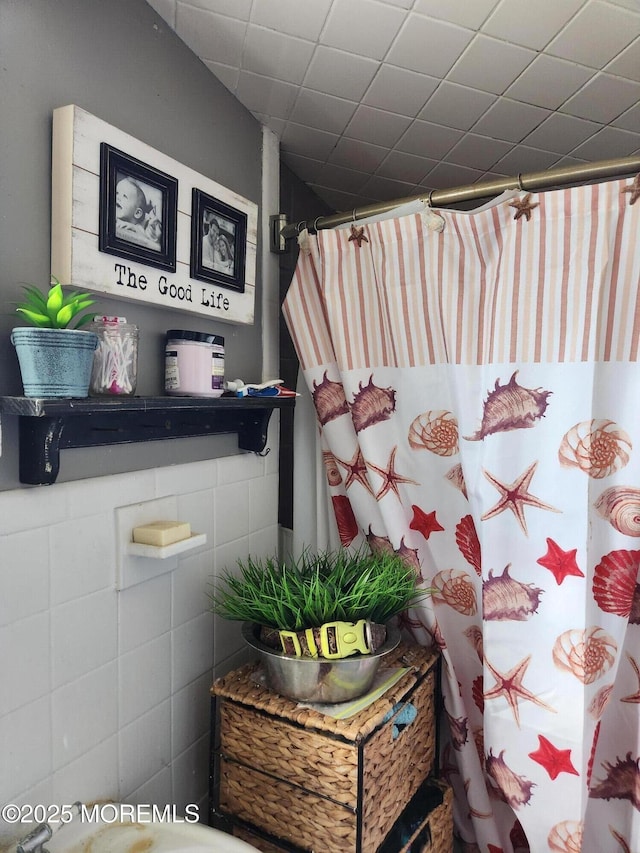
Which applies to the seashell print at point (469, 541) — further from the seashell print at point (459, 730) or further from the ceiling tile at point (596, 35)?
the ceiling tile at point (596, 35)

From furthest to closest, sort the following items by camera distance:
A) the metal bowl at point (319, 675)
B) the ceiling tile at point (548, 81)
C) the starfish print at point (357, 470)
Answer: the starfish print at point (357, 470)
the ceiling tile at point (548, 81)
the metal bowl at point (319, 675)

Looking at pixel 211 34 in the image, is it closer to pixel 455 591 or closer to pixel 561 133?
pixel 561 133

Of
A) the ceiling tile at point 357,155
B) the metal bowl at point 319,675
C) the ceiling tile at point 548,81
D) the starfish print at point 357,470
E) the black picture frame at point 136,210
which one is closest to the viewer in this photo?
the black picture frame at point 136,210

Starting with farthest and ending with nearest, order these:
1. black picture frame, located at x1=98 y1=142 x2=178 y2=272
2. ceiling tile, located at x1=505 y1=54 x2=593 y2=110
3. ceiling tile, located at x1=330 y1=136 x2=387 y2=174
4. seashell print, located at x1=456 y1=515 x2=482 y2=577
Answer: ceiling tile, located at x1=330 y1=136 x2=387 y2=174 → seashell print, located at x1=456 y1=515 x2=482 y2=577 → ceiling tile, located at x1=505 y1=54 x2=593 y2=110 → black picture frame, located at x1=98 y1=142 x2=178 y2=272

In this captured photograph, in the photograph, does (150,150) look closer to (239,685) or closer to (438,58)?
(438,58)

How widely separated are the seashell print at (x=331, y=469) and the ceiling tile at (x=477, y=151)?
0.81 m

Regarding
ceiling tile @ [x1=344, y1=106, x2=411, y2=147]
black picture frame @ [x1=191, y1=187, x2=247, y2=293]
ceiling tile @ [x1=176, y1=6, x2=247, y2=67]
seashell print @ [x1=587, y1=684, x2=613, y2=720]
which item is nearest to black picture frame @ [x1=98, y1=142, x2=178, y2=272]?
black picture frame @ [x1=191, y1=187, x2=247, y2=293]

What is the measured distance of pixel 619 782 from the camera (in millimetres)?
1124

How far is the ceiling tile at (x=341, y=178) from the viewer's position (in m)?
1.55

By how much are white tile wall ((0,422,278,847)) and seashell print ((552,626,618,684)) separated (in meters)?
0.68

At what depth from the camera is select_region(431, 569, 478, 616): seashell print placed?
1224 millimetres

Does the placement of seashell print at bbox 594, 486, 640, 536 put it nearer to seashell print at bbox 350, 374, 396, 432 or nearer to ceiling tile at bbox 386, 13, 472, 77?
seashell print at bbox 350, 374, 396, 432

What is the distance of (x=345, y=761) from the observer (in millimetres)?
923

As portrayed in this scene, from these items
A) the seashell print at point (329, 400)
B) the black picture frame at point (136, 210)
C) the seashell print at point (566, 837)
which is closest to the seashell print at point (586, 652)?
the seashell print at point (566, 837)
